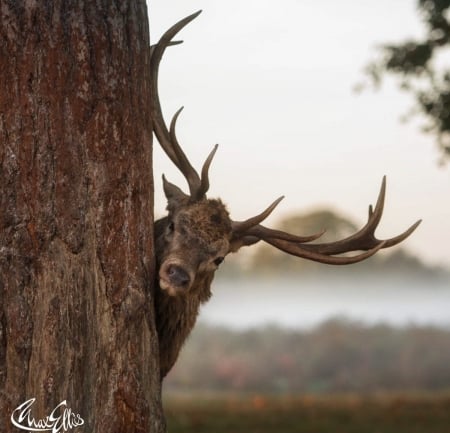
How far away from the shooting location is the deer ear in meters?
4.86

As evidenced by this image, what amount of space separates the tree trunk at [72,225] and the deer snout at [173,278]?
0.09 m

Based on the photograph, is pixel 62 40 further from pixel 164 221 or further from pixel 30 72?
pixel 164 221

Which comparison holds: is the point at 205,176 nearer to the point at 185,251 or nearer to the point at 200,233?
the point at 200,233

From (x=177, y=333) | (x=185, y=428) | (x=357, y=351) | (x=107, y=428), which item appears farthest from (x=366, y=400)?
(x=107, y=428)

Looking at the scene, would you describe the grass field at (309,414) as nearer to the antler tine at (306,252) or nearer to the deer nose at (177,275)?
the antler tine at (306,252)

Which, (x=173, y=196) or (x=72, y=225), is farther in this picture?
(x=173, y=196)

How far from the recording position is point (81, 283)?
402cm

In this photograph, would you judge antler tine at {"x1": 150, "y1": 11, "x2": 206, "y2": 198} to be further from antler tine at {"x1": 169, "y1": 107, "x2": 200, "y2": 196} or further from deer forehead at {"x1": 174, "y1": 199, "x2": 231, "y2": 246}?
deer forehead at {"x1": 174, "y1": 199, "x2": 231, "y2": 246}

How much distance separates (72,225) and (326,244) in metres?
1.69

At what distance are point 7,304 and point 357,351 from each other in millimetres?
11034

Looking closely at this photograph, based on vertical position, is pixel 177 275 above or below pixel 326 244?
below

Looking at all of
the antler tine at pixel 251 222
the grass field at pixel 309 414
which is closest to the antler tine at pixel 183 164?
the antler tine at pixel 251 222

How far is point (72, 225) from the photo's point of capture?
4020 millimetres

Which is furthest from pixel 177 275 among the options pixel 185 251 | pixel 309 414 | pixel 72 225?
pixel 309 414
